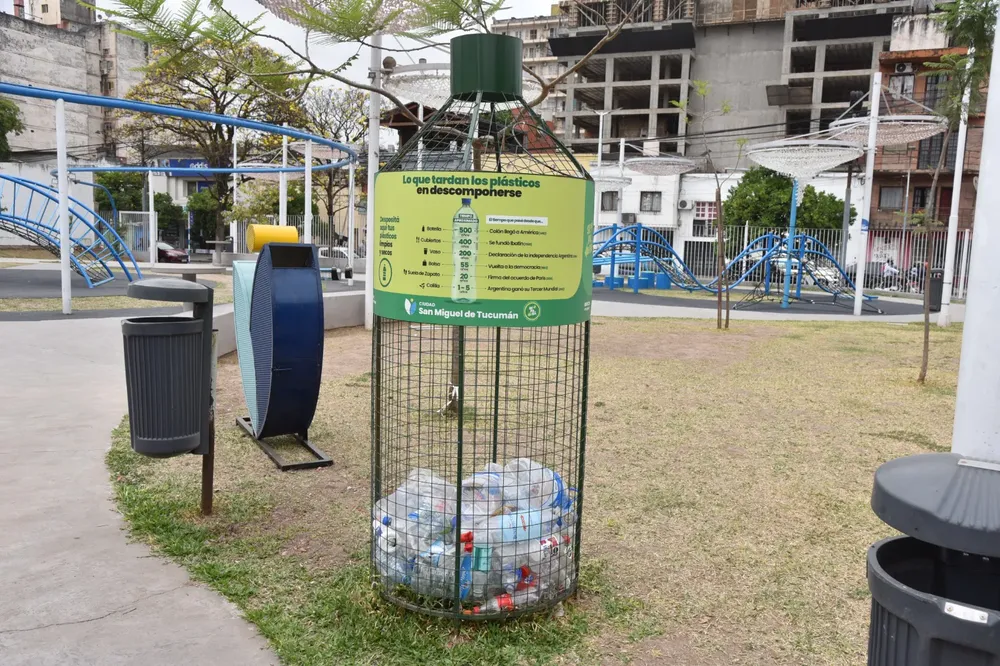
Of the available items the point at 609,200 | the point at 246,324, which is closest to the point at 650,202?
the point at 609,200

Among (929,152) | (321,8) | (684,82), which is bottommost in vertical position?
(321,8)

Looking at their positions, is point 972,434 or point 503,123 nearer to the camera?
point 972,434

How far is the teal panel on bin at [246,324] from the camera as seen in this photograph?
5.58 m

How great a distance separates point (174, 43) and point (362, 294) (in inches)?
290

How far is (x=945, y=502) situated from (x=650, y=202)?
42145mm

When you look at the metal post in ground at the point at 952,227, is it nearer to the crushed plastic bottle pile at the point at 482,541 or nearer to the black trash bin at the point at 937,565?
the crushed plastic bottle pile at the point at 482,541

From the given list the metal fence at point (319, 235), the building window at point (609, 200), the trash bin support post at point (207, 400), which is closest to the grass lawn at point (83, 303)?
the trash bin support post at point (207, 400)

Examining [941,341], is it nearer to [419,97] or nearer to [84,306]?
[419,97]

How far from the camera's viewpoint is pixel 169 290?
3648 mm

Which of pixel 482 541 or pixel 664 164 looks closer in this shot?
pixel 482 541

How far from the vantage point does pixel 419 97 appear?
38.0ft

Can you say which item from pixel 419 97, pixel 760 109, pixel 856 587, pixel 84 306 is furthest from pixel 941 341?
pixel 760 109

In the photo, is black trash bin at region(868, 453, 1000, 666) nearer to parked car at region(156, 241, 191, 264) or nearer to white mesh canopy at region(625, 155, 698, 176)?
white mesh canopy at region(625, 155, 698, 176)

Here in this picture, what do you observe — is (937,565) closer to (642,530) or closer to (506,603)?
(506,603)
